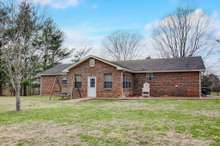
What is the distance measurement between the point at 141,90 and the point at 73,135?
17.1 m

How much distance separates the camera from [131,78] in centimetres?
2320

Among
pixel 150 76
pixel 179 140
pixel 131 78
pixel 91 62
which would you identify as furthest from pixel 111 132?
pixel 131 78

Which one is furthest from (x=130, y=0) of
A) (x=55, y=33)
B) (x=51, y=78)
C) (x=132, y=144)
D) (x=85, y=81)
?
(x=55, y=33)

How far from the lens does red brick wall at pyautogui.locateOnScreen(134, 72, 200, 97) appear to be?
21.1m

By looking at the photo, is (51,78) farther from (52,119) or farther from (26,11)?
(52,119)

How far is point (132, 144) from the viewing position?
575cm

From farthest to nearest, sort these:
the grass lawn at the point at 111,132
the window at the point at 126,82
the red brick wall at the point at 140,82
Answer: the window at the point at 126,82 → the red brick wall at the point at 140,82 → the grass lawn at the point at 111,132

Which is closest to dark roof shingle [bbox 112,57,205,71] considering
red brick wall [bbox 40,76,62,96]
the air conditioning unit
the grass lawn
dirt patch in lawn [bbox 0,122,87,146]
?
the air conditioning unit

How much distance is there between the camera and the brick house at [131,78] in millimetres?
20922

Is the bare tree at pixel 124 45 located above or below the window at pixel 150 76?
above

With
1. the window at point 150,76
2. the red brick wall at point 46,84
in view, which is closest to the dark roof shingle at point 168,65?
the window at point 150,76

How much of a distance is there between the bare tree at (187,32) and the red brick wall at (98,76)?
55.3 ft

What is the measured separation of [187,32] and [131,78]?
15.7 meters

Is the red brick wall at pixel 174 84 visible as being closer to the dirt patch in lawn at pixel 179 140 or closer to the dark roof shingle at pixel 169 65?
the dark roof shingle at pixel 169 65
